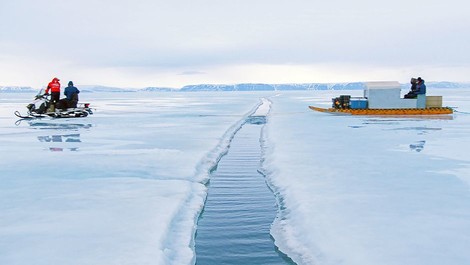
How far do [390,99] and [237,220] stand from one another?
18049 mm

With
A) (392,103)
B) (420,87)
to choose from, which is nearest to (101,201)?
(392,103)

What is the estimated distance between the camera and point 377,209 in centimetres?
507

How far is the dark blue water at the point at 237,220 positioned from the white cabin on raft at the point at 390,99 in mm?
14335

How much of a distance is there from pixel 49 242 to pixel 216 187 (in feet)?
11.4

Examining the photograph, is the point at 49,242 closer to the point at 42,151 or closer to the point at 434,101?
the point at 42,151

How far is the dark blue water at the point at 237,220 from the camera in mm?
4316

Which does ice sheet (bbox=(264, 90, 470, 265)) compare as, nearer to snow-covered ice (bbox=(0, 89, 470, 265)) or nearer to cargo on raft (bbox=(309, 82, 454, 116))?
snow-covered ice (bbox=(0, 89, 470, 265))

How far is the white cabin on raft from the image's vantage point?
21594mm

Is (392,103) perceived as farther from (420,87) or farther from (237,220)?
(237,220)

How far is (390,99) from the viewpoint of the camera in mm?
21688

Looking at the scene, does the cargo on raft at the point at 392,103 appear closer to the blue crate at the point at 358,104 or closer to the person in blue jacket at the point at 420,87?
the blue crate at the point at 358,104

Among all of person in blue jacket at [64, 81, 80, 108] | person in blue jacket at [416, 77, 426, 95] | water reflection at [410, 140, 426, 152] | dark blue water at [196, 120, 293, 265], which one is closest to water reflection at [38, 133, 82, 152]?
dark blue water at [196, 120, 293, 265]

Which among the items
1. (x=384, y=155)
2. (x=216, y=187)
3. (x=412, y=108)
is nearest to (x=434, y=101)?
(x=412, y=108)

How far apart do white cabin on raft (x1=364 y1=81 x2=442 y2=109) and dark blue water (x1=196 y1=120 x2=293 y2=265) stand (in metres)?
14.3
